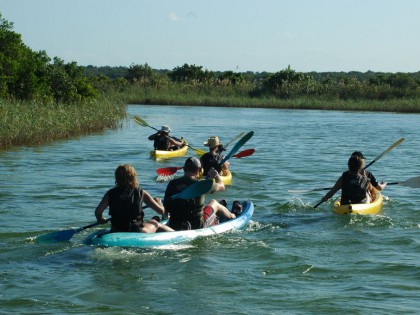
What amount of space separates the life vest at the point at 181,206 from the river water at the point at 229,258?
314 mm

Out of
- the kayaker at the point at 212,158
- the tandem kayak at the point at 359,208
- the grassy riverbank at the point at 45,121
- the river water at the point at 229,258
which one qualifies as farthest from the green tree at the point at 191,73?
the tandem kayak at the point at 359,208

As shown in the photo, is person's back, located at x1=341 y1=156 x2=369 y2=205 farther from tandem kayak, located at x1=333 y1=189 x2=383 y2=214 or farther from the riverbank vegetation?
the riverbank vegetation

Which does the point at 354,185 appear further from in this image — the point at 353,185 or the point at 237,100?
the point at 237,100

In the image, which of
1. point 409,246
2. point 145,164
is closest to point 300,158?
→ point 145,164

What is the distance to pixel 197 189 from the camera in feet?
31.2

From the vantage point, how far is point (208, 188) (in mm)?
9469

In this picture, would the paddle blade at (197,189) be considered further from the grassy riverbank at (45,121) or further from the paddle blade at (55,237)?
the grassy riverbank at (45,121)

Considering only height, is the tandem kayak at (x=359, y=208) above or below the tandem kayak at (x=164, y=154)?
above

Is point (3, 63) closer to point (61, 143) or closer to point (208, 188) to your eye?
point (61, 143)

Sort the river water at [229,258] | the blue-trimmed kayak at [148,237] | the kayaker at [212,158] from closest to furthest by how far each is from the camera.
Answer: the river water at [229,258] < the blue-trimmed kayak at [148,237] < the kayaker at [212,158]

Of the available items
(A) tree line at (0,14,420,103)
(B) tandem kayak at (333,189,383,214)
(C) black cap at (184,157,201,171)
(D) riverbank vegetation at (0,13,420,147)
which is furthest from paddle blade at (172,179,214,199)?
(A) tree line at (0,14,420,103)

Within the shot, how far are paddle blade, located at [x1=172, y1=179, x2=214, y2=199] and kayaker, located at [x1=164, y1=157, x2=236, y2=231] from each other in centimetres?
10

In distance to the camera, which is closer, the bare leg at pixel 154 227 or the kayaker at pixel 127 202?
the kayaker at pixel 127 202

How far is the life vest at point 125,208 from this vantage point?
355 inches
